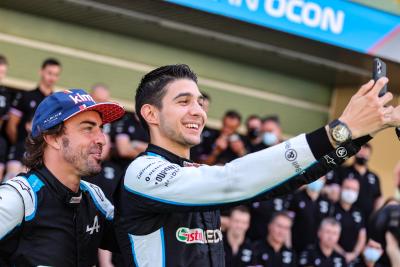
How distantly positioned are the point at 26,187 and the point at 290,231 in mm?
6086

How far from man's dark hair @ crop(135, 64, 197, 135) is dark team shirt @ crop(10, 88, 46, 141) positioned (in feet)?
15.8

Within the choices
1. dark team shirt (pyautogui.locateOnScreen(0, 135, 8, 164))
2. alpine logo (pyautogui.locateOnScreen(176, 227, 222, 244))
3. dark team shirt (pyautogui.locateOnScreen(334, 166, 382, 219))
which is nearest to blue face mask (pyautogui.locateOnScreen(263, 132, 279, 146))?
dark team shirt (pyautogui.locateOnScreen(334, 166, 382, 219))

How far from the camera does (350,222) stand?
10562 millimetres

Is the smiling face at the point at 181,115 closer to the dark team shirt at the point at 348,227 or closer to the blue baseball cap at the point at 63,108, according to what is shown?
the blue baseball cap at the point at 63,108

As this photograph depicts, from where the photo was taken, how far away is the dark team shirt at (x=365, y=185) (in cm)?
1101

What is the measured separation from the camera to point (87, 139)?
14.6 ft

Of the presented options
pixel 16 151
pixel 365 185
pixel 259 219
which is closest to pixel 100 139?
pixel 16 151

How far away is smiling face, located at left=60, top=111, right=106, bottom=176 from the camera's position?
4.43 meters

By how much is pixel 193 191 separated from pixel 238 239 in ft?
18.4

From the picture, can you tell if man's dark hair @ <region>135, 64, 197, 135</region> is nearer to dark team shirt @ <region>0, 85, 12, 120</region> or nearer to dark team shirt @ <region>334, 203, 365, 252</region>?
dark team shirt @ <region>0, 85, 12, 120</region>

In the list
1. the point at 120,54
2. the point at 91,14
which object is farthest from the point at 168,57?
the point at 91,14

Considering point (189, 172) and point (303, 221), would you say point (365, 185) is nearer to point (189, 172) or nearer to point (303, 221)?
point (303, 221)

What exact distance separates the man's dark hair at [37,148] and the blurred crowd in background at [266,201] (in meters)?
3.41

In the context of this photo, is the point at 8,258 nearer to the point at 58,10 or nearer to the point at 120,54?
the point at 58,10
